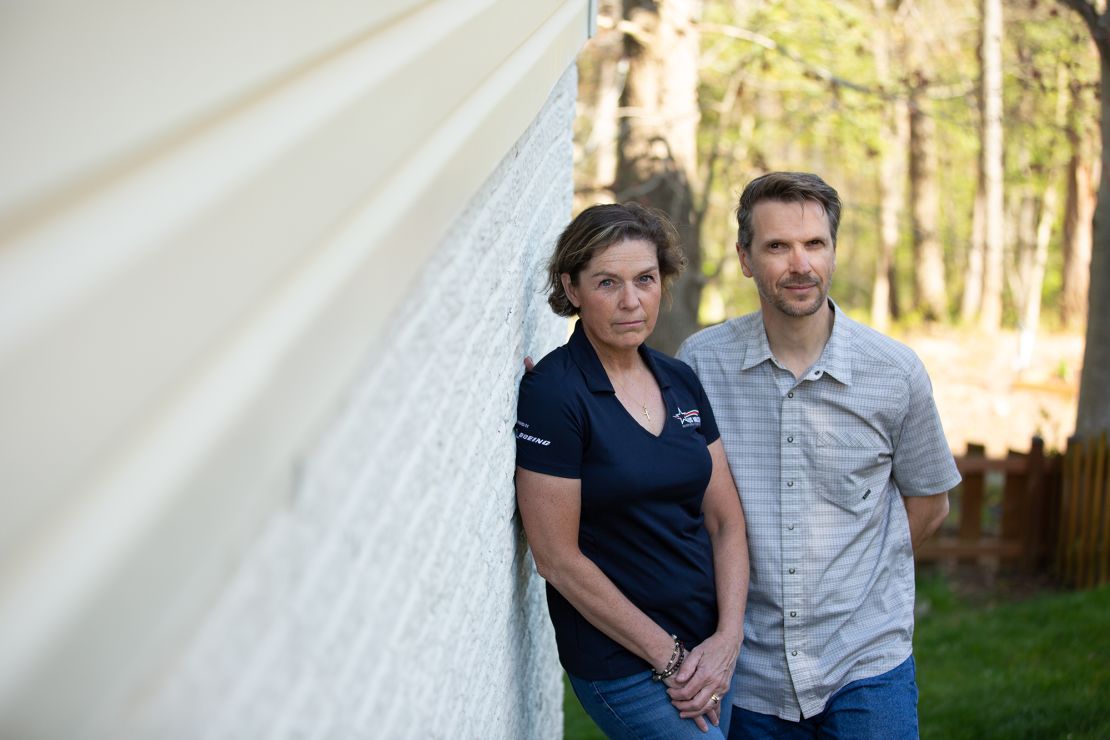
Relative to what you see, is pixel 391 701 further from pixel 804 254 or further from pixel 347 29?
pixel 804 254

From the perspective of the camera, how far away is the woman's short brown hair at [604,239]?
2.86 meters

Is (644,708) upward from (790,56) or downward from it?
downward

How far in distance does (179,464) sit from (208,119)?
0.29 metres

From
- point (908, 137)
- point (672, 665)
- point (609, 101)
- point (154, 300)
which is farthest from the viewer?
point (908, 137)

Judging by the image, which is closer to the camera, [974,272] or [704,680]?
[704,680]

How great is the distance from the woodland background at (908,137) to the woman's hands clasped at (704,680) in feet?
18.9

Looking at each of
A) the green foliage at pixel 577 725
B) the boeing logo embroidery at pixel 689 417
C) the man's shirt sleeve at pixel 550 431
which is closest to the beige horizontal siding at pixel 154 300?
the man's shirt sleeve at pixel 550 431

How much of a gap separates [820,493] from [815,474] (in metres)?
0.06

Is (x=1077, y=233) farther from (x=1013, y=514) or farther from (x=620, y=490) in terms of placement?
(x=620, y=490)

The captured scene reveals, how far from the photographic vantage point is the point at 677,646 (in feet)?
9.19

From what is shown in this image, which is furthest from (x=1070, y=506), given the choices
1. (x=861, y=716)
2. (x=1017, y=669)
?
(x=861, y=716)

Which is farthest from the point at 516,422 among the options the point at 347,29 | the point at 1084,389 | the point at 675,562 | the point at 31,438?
the point at 1084,389

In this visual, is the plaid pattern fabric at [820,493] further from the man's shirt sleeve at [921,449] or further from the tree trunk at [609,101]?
the tree trunk at [609,101]

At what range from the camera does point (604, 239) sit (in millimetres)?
2850
